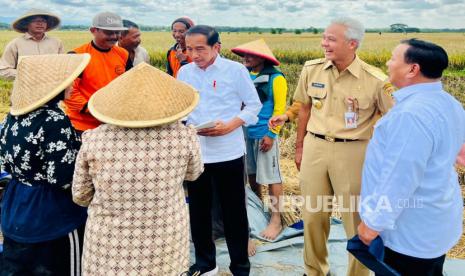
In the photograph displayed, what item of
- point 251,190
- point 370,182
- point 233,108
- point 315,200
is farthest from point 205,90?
point 251,190

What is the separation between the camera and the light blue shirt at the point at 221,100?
3.05 metres

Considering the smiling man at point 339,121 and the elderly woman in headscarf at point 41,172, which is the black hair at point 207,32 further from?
the elderly woman in headscarf at point 41,172

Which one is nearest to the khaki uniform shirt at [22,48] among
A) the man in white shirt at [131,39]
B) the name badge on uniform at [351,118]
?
the man in white shirt at [131,39]

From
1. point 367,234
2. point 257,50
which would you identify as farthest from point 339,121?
point 257,50

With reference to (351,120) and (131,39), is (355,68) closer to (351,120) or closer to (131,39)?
(351,120)

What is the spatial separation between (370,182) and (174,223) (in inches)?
39.7

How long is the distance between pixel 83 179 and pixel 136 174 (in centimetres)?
28

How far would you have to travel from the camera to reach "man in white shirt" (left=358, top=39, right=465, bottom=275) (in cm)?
197

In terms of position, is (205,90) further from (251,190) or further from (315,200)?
(251,190)

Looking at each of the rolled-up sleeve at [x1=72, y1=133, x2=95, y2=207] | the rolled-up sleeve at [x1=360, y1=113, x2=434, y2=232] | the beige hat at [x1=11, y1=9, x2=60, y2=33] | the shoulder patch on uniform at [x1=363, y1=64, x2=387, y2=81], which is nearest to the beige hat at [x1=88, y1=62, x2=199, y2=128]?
the rolled-up sleeve at [x1=72, y1=133, x2=95, y2=207]

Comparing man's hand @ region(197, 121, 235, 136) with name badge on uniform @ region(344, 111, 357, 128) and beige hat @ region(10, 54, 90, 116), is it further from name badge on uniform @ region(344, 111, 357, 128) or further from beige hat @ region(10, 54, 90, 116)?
beige hat @ region(10, 54, 90, 116)

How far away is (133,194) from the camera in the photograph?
6.54ft

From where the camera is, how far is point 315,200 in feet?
10.3

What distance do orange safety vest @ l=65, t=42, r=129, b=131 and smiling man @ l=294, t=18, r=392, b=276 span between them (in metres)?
1.74
